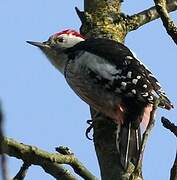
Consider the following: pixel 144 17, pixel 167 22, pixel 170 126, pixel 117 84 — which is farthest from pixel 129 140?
pixel 170 126

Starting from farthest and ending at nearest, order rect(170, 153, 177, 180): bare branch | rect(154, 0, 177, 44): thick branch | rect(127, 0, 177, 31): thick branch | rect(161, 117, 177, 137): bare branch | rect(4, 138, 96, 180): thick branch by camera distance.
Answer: rect(127, 0, 177, 31): thick branch < rect(4, 138, 96, 180): thick branch < rect(154, 0, 177, 44): thick branch < rect(161, 117, 177, 137): bare branch < rect(170, 153, 177, 180): bare branch

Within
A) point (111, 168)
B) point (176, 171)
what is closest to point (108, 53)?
point (111, 168)

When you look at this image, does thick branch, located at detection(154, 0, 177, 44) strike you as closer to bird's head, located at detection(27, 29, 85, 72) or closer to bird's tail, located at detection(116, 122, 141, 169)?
bird's tail, located at detection(116, 122, 141, 169)

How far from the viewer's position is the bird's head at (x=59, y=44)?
476 cm

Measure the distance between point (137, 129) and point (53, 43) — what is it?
5.61 feet

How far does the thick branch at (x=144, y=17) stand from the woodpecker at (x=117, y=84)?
0.25 metres

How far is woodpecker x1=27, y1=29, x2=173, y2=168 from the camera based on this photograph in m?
3.63

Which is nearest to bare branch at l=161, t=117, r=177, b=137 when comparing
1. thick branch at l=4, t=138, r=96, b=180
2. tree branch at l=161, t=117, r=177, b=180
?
tree branch at l=161, t=117, r=177, b=180

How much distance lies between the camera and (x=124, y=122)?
12.0ft

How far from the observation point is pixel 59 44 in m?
4.92

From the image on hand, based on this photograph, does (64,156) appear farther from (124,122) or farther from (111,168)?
(124,122)

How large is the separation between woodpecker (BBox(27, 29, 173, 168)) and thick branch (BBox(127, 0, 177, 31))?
25 centimetres

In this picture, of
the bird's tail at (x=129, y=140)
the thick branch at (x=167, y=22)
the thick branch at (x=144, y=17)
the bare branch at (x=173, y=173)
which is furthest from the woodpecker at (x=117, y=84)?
the bare branch at (x=173, y=173)

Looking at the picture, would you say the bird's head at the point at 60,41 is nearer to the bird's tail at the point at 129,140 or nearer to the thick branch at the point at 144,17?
the thick branch at the point at 144,17
